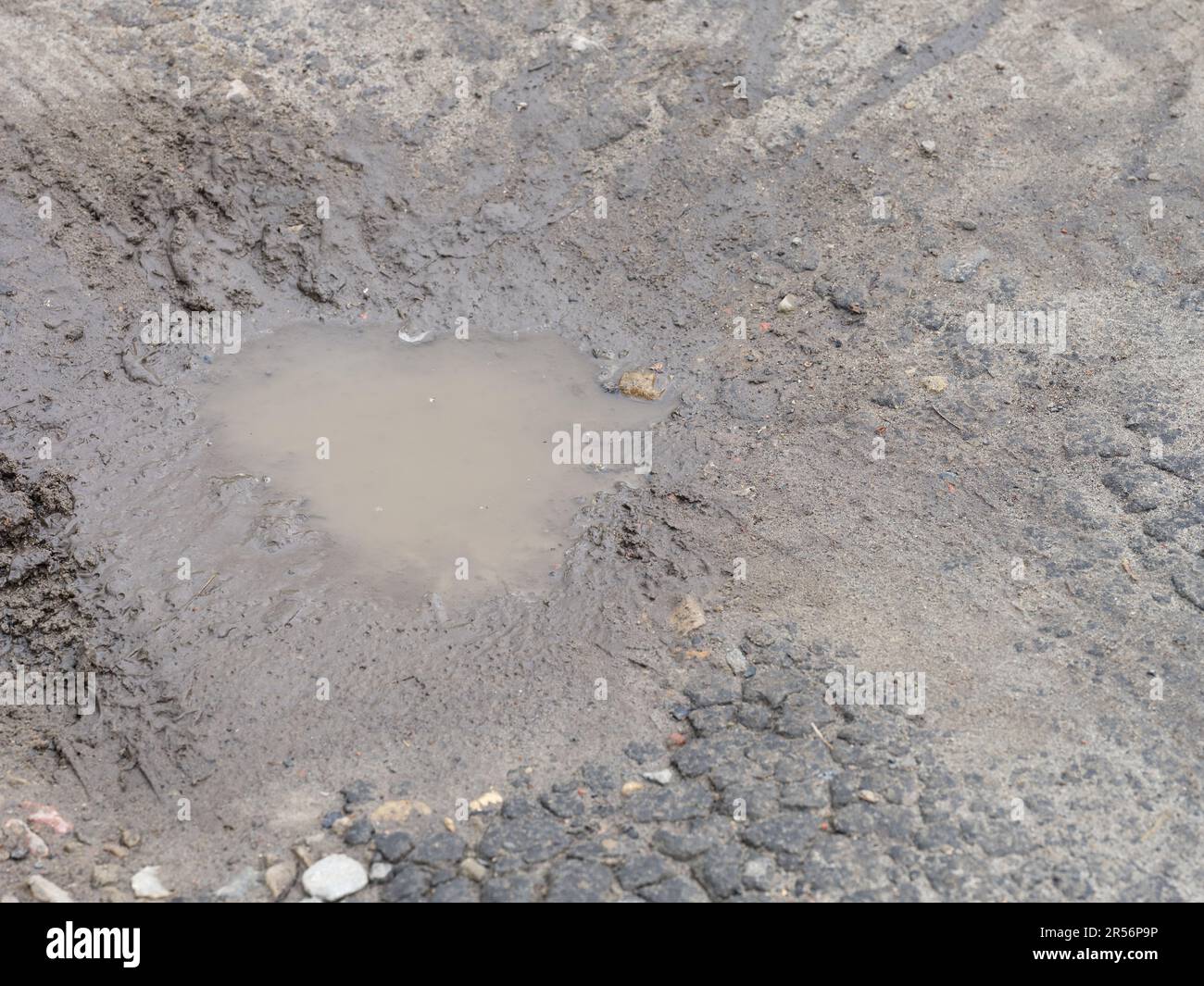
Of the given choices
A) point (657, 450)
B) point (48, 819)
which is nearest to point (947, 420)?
point (657, 450)

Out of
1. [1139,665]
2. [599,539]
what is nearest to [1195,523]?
[1139,665]

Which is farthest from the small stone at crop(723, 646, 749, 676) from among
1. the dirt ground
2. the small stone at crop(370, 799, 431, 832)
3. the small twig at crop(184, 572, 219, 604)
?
the small twig at crop(184, 572, 219, 604)

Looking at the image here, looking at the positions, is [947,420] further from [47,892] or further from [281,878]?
[47,892]

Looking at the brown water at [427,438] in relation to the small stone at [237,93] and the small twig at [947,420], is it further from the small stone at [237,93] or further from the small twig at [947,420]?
the small stone at [237,93]

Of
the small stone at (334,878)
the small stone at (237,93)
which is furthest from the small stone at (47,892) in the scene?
the small stone at (237,93)

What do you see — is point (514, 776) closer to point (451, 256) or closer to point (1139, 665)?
point (1139, 665)
